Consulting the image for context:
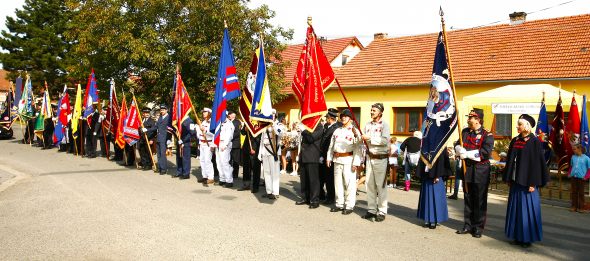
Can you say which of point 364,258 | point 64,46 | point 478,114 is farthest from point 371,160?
point 64,46

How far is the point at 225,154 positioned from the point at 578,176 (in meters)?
7.48

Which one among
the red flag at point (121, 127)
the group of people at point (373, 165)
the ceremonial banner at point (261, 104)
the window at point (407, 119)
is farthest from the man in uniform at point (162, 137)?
the window at point (407, 119)

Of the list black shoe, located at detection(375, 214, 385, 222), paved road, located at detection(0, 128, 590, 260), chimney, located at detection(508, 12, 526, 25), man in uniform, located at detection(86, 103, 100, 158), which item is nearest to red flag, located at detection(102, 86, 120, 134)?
man in uniform, located at detection(86, 103, 100, 158)

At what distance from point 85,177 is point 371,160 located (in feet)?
25.1

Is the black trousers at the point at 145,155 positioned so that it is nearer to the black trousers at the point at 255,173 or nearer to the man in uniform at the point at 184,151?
the man in uniform at the point at 184,151

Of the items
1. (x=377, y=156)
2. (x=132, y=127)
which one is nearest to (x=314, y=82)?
(x=377, y=156)

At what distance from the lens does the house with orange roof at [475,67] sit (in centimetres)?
1695

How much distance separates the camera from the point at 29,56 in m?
45.5

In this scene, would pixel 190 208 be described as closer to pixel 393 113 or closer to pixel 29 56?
pixel 393 113

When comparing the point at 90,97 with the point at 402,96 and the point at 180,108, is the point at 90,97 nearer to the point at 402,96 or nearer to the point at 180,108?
the point at 180,108

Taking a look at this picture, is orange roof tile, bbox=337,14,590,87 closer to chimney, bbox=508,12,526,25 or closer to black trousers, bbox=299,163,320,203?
chimney, bbox=508,12,526,25

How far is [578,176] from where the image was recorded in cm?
956

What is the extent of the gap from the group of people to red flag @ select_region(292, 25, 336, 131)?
0.30 meters

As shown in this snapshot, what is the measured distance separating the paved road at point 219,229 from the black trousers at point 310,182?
419 millimetres
